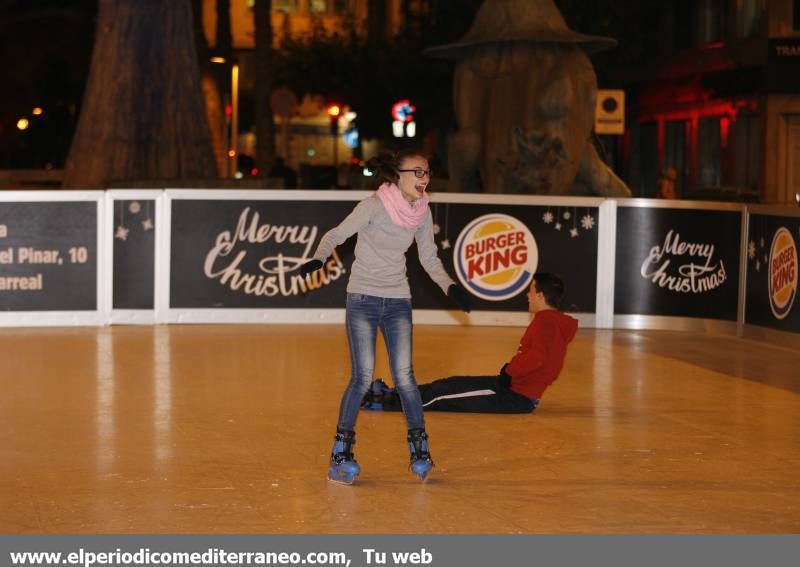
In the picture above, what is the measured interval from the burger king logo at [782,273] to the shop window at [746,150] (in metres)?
21.6

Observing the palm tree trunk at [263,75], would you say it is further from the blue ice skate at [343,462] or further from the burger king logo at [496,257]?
the blue ice skate at [343,462]

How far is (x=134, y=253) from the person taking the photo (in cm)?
1439

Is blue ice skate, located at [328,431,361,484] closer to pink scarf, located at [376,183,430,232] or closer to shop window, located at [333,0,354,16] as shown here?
pink scarf, located at [376,183,430,232]

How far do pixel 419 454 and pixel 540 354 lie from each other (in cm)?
215

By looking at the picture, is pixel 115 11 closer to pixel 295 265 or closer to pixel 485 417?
pixel 295 265

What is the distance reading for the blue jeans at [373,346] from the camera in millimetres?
7676

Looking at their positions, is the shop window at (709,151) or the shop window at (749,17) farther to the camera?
the shop window at (709,151)

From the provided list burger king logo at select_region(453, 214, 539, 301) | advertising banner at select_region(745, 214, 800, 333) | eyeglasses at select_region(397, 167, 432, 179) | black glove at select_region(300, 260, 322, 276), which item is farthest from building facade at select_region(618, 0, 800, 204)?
black glove at select_region(300, 260, 322, 276)

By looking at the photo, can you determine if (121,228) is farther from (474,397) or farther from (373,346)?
(373,346)

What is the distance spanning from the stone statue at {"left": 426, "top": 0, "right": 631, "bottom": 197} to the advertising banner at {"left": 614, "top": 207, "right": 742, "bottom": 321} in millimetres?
2837

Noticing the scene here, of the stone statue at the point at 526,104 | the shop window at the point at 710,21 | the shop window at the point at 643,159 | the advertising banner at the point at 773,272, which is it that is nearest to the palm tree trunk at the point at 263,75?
the stone statue at the point at 526,104

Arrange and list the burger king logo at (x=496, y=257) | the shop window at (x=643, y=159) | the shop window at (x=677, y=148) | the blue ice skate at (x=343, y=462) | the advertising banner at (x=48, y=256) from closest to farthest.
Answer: the blue ice skate at (x=343, y=462)
the advertising banner at (x=48, y=256)
the burger king logo at (x=496, y=257)
the shop window at (x=677, y=148)
the shop window at (x=643, y=159)

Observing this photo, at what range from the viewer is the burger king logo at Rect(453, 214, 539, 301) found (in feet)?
48.6

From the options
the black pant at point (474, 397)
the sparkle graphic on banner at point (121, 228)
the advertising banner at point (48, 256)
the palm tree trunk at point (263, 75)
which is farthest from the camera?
the palm tree trunk at point (263, 75)
